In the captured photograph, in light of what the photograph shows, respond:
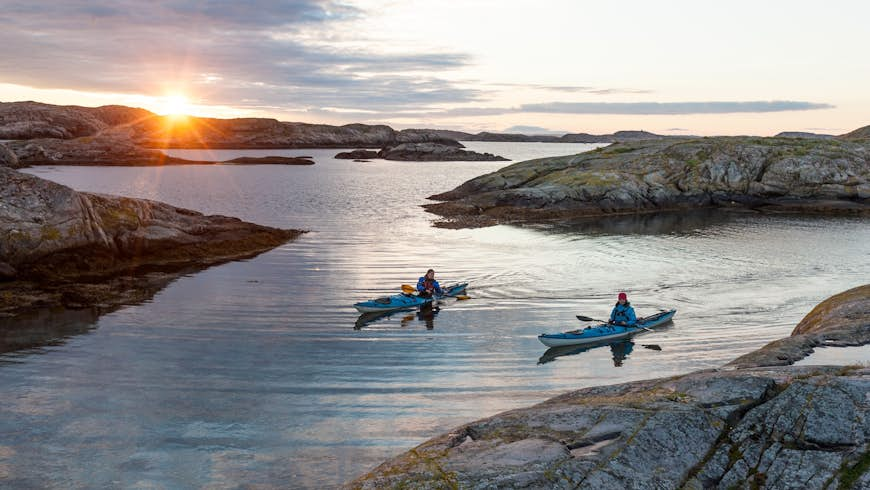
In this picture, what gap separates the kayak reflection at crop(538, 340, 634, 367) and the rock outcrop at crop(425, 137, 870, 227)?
134 ft

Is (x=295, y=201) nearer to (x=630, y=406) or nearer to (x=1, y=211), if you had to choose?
(x=1, y=211)

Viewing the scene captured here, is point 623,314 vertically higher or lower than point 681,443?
lower

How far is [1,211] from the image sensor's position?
3306cm

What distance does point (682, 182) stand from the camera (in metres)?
78.6

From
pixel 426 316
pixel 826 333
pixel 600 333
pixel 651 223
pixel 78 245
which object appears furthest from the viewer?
pixel 651 223

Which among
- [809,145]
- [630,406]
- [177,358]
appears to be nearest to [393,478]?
[630,406]

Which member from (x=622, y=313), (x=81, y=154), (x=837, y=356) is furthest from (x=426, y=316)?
(x=81, y=154)

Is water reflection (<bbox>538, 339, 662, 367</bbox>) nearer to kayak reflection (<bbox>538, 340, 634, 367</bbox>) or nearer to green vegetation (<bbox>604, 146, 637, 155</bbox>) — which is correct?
kayak reflection (<bbox>538, 340, 634, 367</bbox>)

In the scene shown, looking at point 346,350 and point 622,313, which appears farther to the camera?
point 622,313

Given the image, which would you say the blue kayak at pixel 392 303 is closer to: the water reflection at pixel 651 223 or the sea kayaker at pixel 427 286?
the sea kayaker at pixel 427 286

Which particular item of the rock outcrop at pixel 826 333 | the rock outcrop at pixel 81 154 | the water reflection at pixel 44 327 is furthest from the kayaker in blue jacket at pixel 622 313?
the rock outcrop at pixel 81 154

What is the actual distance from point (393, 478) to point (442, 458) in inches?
38.3

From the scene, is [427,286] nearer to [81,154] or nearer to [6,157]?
[6,157]

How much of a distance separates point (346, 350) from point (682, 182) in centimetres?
6372
